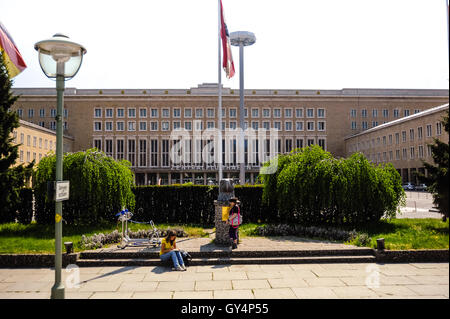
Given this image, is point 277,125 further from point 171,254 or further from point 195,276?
point 195,276

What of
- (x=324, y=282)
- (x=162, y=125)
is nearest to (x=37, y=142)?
(x=162, y=125)

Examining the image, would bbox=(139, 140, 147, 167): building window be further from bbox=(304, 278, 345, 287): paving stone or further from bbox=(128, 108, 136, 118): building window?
bbox=(304, 278, 345, 287): paving stone

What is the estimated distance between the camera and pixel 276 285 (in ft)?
22.5

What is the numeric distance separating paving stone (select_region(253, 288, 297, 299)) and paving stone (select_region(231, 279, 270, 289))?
0.26 meters

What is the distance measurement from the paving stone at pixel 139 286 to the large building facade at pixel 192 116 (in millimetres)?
67084

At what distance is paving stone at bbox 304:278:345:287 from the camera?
6824 mm

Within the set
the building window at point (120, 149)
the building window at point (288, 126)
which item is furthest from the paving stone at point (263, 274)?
the building window at point (120, 149)

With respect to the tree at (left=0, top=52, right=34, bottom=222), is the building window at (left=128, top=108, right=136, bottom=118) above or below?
above

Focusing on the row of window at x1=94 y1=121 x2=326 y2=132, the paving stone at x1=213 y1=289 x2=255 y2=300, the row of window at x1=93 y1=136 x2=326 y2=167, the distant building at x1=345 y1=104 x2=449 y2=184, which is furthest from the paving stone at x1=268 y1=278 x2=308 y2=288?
the row of window at x1=94 y1=121 x2=326 y2=132

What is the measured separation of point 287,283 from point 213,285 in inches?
63.3

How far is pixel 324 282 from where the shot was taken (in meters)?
7.04
